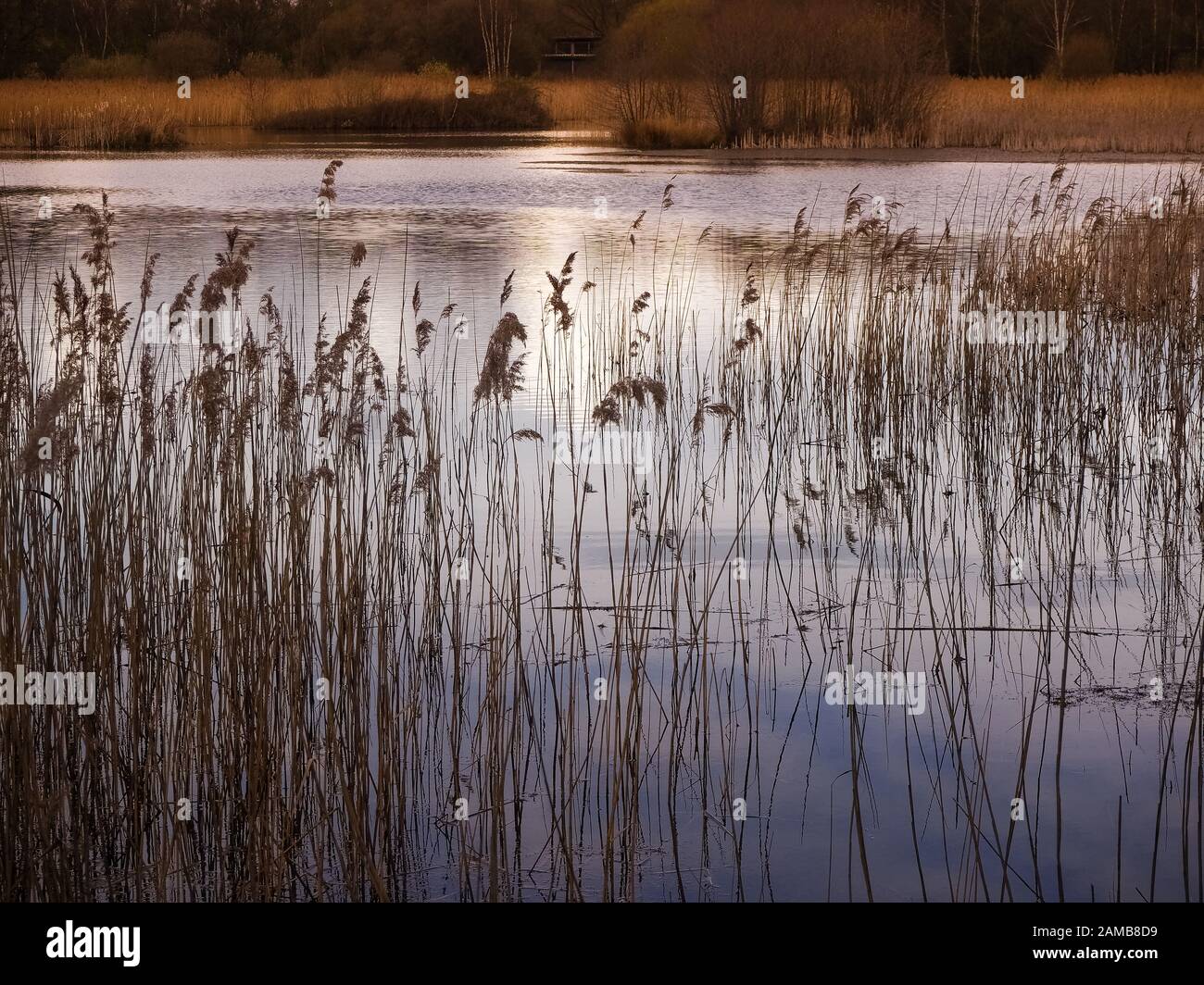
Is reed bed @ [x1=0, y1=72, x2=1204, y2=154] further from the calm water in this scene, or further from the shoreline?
the calm water

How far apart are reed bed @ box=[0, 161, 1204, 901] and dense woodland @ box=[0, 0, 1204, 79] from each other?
14.4m

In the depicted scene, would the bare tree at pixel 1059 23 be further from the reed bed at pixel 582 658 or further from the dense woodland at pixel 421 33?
the reed bed at pixel 582 658

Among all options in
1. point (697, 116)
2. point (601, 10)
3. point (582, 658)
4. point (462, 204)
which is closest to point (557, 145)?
point (697, 116)

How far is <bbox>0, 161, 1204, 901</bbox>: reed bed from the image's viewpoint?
6.88 ft

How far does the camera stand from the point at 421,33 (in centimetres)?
2905

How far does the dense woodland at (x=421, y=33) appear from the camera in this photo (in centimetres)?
1903

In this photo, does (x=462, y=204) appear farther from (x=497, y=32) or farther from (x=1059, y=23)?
(x=497, y=32)

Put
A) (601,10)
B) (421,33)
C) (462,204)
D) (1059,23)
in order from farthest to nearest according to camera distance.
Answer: (601,10) → (421,33) → (1059,23) → (462,204)

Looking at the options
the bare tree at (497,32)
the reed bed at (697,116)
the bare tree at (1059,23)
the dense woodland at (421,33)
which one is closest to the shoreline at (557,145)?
the reed bed at (697,116)

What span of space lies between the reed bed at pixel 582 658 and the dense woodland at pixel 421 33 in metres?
14.4

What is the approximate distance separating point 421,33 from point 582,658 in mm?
28313

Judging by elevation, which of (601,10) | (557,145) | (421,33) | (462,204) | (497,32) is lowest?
(462,204)
